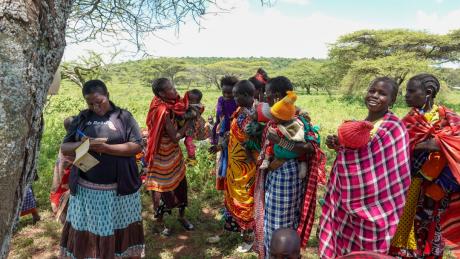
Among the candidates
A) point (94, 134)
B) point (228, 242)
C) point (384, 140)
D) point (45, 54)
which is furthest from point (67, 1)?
point (228, 242)

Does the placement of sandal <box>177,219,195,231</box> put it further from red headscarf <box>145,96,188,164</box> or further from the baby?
the baby

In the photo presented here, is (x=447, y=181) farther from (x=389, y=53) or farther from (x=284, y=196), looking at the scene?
(x=389, y=53)

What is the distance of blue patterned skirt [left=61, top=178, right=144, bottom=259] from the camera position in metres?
2.66

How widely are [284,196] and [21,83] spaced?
198 cm

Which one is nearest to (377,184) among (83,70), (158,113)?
(158,113)

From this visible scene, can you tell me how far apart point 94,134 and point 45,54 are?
130cm

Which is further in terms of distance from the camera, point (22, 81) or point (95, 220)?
point (95, 220)

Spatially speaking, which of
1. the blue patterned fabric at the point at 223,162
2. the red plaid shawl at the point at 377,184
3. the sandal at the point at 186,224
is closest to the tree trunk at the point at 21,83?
the red plaid shawl at the point at 377,184

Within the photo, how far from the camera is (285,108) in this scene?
2.40 meters

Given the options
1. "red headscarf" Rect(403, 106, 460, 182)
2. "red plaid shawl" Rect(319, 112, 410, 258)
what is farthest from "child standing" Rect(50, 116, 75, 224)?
"red headscarf" Rect(403, 106, 460, 182)

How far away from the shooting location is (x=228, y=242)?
143 inches

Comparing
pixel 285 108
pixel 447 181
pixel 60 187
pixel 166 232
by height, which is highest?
pixel 285 108

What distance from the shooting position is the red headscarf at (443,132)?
2.19 meters

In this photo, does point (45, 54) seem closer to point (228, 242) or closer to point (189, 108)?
point (189, 108)
